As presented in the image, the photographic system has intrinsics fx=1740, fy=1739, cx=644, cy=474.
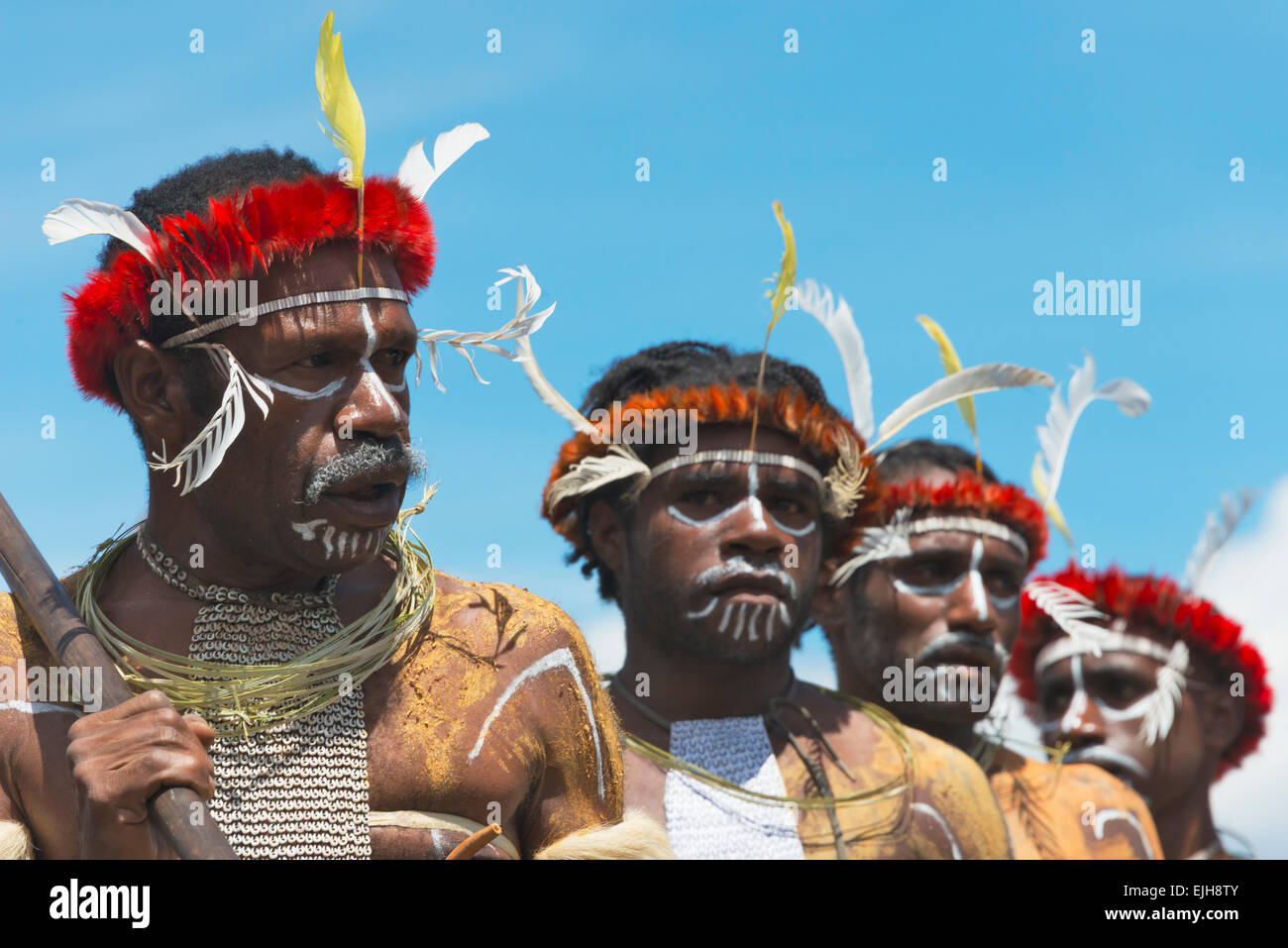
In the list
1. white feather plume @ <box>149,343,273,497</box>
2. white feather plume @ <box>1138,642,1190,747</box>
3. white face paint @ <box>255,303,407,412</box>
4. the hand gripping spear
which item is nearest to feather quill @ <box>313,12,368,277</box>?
white face paint @ <box>255,303,407,412</box>

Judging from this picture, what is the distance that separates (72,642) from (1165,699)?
5023 mm

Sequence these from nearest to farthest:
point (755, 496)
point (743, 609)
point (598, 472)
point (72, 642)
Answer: point (72, 642), point (743, 609), point (755, 496), point (598, 472)

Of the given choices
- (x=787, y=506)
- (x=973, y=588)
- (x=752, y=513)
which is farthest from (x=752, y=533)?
(x=973, y=588)

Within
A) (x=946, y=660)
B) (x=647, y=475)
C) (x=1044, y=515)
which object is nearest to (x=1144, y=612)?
(x=1044, y=515)

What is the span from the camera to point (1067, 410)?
263 inches

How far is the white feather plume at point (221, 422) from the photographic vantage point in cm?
357

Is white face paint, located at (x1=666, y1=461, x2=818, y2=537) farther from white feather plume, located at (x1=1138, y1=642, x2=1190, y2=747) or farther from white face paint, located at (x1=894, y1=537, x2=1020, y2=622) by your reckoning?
white feather plume, located at (x1=1138, y1=642, x2=1190, y2=747)

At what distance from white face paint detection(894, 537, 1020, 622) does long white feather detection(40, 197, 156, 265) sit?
3307 mm

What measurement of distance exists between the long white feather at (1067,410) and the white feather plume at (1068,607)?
633 mm

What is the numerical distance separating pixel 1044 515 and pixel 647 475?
196 cm

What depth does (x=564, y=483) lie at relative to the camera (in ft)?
18.0

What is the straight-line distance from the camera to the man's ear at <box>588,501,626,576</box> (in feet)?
18.1

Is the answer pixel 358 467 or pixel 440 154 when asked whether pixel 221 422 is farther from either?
pixel 440 154

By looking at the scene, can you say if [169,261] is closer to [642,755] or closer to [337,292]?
[337,292]
